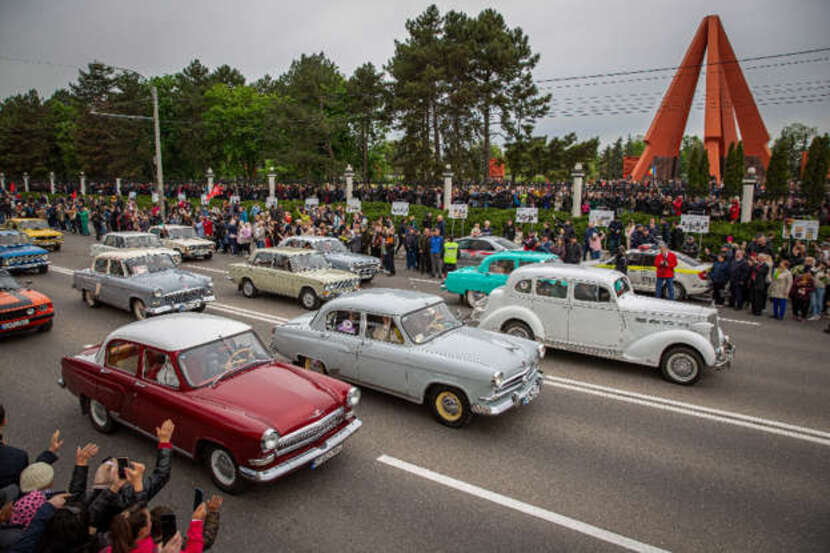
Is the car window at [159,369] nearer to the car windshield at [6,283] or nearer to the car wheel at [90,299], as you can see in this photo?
the car windshield at [6,283]

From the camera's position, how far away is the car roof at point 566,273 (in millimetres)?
9328

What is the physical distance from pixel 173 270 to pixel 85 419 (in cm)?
695

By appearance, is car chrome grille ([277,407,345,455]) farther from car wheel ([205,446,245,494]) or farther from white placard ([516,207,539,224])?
white placard ([516,207,539,224])

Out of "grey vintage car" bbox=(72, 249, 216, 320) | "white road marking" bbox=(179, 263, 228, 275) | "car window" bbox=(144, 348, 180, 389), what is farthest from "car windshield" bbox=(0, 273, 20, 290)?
"car window" bbox=(144, 348, 180, 389)

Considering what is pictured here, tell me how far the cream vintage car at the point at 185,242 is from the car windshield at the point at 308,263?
9.64 metres

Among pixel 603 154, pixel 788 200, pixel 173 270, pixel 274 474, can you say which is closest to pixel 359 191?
pixel 173 270

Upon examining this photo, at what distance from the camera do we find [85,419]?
23.4 ft

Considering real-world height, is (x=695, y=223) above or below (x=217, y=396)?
above

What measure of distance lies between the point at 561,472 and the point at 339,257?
12105 mm

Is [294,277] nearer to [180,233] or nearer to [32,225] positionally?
[180,233]

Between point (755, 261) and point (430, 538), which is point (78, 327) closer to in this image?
point (430, 538)

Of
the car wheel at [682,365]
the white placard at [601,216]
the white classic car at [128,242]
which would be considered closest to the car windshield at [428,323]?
the car wheel at [682,365]

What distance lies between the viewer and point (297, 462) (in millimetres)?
5203

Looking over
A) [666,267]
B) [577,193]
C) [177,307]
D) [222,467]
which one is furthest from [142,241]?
[577,193]
